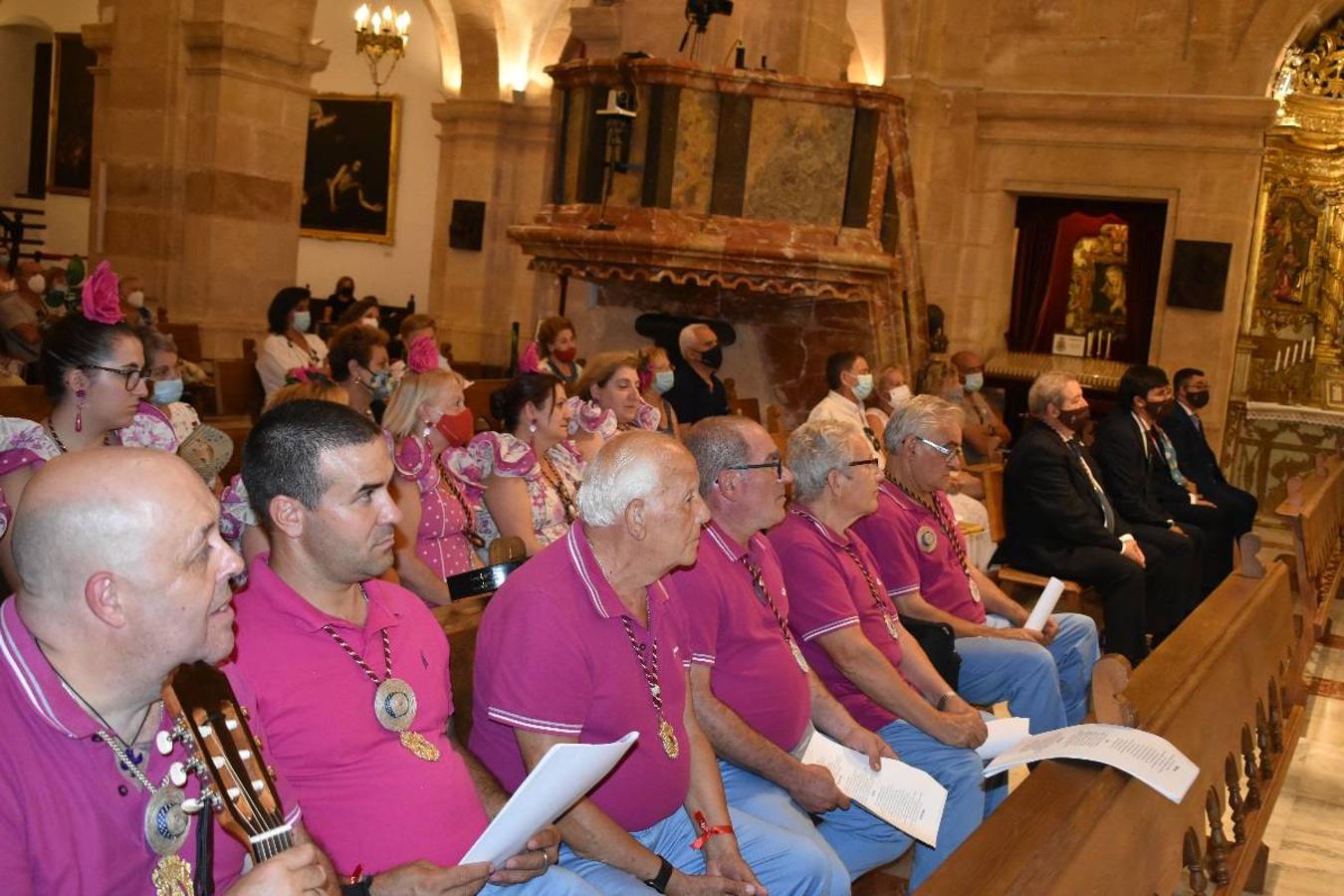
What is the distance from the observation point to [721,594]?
3.50 meters

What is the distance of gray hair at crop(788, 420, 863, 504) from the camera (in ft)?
13.3

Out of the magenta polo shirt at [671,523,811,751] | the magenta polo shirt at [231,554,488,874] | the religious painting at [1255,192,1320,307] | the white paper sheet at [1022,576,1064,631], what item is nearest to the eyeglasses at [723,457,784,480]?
the magenta polo shirt at [671,523,811,751]

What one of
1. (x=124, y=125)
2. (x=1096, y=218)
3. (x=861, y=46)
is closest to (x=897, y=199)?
(x=124, y=125)

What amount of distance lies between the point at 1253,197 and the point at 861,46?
7.39 metres

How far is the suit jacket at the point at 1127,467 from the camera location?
25.6ft

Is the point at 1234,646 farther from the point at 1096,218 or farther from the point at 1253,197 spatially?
the point at 1096,218

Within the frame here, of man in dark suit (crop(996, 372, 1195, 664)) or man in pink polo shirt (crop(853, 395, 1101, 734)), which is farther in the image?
man in dark suit (crop(996, 372, 1195, 664))

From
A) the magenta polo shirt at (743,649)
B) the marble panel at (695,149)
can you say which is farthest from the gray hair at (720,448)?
the marble panel at (695,149)

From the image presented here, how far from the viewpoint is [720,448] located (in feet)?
12.3

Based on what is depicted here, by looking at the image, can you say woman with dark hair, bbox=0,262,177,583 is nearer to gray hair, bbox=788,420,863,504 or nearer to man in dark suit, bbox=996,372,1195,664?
gray hair, bbox=788,420,863,504

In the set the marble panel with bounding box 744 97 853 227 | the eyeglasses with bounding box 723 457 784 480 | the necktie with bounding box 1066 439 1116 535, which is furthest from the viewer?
the marble panel with bounding box 744 97 853 227

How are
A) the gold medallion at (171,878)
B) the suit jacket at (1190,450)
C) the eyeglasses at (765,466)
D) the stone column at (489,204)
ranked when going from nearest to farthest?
the gold medallion at (171,878)
the eyeglasses at (765,466)
the suit jacket at (1190,450)
the stone column at (489,204)

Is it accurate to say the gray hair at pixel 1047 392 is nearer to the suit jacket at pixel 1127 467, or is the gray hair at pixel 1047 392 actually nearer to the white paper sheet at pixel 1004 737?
the suit jacket at pixel 1127 467

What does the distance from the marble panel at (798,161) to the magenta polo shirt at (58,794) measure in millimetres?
6667
